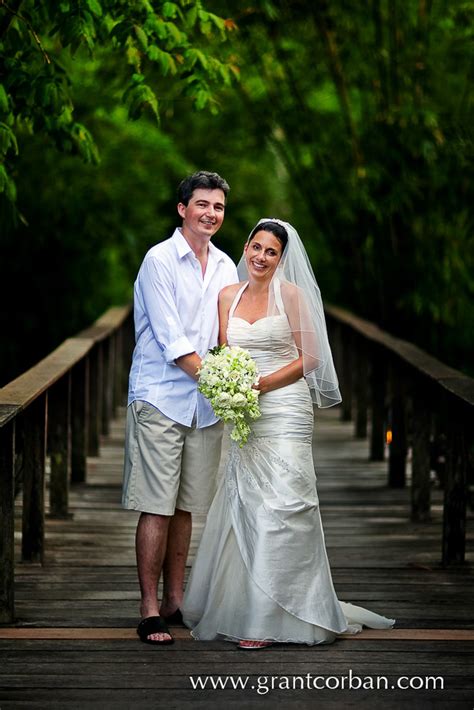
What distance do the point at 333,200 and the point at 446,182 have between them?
1.68 m

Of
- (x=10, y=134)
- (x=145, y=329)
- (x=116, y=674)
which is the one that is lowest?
(x=116, y=674)

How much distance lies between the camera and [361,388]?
33.5 feet

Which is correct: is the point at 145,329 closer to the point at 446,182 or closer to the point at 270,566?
the point at 270,566

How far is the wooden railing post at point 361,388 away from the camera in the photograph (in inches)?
399

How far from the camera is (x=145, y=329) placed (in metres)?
4.68

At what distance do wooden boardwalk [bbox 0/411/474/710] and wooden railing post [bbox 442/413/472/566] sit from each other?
120 millimetres

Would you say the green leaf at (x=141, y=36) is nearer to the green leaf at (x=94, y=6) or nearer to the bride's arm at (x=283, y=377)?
the green leaf at (x=94, y=6)

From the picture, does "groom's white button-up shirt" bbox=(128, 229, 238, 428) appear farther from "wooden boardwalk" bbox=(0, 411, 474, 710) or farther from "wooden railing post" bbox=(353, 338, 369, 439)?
"wooden railing post" bbox=(353, 338, 369, 439)

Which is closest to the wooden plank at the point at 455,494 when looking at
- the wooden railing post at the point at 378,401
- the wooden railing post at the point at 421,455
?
the wooden railing post at the point at 421,455

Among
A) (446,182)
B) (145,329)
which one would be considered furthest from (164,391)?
(446,182)

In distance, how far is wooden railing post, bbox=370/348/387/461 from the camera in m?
8.98

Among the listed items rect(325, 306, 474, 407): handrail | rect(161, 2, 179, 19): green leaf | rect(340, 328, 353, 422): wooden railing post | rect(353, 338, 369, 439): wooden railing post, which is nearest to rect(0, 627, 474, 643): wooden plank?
rect(325, 306, 474, 407): handrail

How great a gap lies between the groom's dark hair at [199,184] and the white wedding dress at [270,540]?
1.27 ft

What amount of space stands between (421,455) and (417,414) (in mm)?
218
